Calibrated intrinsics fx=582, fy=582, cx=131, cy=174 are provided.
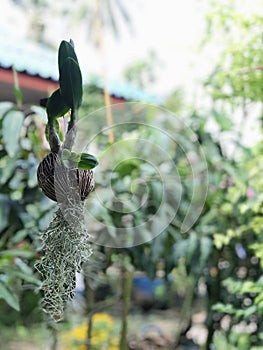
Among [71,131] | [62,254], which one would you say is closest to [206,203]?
[62,254]

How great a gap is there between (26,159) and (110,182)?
0.30 meters

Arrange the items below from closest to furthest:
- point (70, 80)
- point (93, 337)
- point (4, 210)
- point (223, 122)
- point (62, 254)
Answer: point (70, 80) < point (62, 254) < point (4, 210) < point (223, 122) < point (93, 337)

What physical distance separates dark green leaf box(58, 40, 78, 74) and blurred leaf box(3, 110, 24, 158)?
0.96 meters

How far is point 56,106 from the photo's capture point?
673 millimetres

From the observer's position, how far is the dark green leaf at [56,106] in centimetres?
67

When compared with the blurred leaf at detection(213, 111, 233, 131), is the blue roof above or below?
above

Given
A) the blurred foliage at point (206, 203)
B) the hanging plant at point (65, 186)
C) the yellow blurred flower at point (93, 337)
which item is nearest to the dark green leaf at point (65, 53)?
the hanging plant at point (65, 186)

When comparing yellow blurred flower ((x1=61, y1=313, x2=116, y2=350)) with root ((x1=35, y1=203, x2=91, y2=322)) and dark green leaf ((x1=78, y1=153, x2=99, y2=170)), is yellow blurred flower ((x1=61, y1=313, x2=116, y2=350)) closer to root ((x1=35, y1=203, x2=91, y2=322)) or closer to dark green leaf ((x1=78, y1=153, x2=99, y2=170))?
root ((x1=35, y1=203, x2=91, y2=322))

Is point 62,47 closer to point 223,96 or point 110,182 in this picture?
point 110,182

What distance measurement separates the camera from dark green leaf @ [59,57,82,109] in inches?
25.7

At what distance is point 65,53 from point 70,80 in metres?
0.03

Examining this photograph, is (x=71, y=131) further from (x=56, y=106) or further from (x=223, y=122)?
(x=223, y=122)

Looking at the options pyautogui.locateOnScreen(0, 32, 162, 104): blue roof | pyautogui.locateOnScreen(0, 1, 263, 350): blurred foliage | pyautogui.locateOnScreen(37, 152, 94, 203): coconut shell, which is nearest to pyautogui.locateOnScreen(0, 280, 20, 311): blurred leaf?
pyautogui.locateOnScreen(0, 1, 263, 350): blurred foliage

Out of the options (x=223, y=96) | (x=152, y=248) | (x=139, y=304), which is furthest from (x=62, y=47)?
(x=139, y=304)
